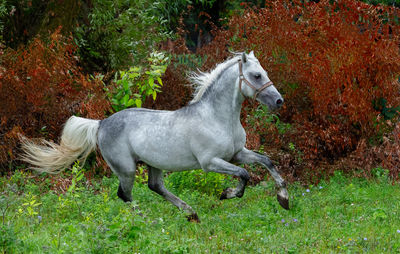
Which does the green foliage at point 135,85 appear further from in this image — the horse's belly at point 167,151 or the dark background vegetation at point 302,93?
the horse's belly at point 167,151

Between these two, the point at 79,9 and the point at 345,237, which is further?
the point at 79,9

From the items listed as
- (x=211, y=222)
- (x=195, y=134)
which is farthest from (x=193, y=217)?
(x=195, y=134)

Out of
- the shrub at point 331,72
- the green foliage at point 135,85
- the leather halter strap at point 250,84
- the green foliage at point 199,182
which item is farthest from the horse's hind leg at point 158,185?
the shrub at point 331,72

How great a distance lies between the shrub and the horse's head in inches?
113

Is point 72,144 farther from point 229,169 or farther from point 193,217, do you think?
point 229,169

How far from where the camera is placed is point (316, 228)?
5836mm

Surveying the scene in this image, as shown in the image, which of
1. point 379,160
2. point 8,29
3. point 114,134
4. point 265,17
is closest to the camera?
point 114,134

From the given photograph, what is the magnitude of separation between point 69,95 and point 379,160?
523 centimetres

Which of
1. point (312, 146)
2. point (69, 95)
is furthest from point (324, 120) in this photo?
point (69, 95)

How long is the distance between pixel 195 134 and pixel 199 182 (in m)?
2.06

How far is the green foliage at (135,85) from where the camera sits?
29.6ft

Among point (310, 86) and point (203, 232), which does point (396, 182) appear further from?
point (203, 232)

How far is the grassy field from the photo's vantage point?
5.01 metres

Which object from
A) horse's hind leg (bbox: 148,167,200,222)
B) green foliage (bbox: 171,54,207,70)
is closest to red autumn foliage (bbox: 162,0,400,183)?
green foliage (bbox: 171,54,207,70)
